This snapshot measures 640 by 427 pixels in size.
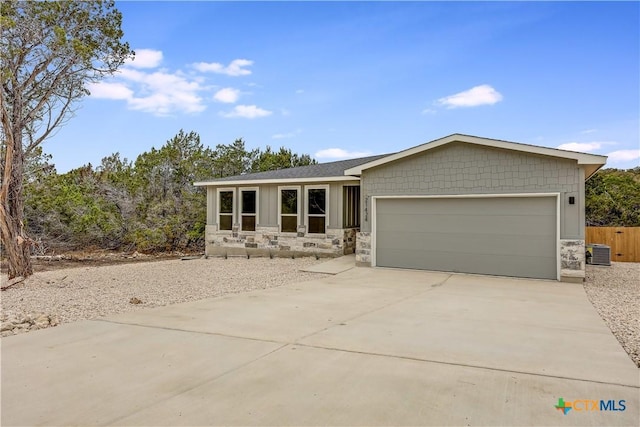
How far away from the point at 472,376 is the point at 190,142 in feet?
66.1

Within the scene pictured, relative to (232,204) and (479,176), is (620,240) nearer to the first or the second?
(479,176)

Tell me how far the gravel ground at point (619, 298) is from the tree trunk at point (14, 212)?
11002 mm

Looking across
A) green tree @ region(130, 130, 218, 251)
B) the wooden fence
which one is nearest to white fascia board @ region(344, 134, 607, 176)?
the wooden fence

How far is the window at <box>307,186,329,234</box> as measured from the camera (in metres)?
13.9

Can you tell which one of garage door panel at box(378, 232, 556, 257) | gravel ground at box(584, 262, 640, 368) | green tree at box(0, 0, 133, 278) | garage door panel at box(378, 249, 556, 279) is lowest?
gravel ground at box(584, 262, 640, 368)

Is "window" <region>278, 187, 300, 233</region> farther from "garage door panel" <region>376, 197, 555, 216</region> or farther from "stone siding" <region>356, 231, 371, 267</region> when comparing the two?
"garage door panel" <region>376, 197, 555, 216</region>


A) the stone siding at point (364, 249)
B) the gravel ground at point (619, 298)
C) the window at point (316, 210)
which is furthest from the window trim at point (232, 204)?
the gravel ground at point (619, 298)

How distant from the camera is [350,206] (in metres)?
14.0

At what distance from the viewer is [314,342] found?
454 centimetres

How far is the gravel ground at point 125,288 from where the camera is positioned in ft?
19.7

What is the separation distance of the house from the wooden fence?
4.62 meters

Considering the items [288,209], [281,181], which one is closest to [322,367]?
[281,181]

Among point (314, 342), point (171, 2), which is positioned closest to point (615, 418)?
point (314, 342)

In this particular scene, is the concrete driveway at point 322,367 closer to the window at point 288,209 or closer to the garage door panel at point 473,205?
the garage door panel at point 473,205
